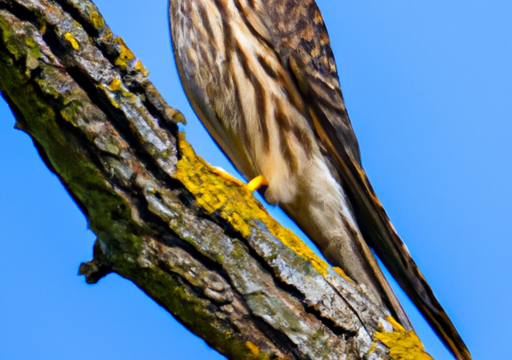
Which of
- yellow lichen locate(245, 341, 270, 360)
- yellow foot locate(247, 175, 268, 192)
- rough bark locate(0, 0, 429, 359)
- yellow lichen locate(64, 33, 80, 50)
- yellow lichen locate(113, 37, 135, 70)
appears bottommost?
yellow lichen locate(245, 341, 270, 360)

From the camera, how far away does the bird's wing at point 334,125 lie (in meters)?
2.27

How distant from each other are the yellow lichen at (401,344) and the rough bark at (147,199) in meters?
0.01

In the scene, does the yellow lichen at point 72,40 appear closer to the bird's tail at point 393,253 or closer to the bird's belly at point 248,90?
the bird's belly at point 248,90

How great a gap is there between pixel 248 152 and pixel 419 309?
1.02 meters

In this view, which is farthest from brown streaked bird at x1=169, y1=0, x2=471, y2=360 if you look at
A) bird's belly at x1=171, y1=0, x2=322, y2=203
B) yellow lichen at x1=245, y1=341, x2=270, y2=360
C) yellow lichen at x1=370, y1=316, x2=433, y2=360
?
yellow lichen at x1=245, y1=341, x2=270, y2=360

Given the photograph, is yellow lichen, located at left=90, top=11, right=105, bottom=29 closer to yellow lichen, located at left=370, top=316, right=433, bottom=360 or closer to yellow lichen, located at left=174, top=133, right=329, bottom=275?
yellow lichen, located at left=174, top=133, right=329, bottom=275

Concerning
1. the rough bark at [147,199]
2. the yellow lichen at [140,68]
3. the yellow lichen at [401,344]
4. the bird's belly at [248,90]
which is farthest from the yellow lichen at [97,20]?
the yellow lichen at [401,344]

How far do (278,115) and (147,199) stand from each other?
1.11m

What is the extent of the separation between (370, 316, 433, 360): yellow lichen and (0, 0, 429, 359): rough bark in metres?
0.01

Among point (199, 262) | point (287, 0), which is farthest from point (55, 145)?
point (287, 0)

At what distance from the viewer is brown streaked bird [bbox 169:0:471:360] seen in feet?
8.25

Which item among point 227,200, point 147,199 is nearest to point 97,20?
point 147,199

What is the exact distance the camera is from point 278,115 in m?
2.55

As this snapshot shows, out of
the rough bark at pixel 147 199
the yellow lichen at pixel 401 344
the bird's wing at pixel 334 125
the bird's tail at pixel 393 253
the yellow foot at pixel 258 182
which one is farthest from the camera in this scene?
the yellow foot at pixel 258 182
